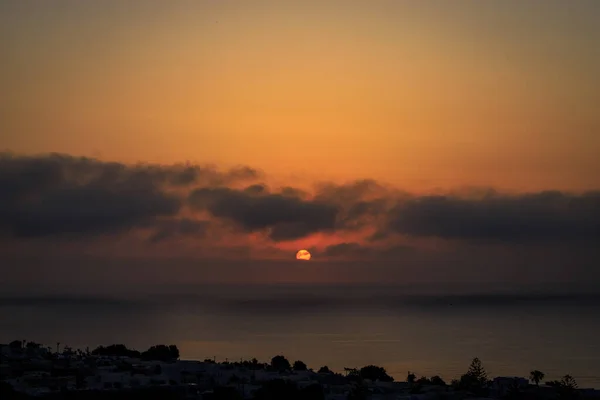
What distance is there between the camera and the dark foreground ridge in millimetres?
31844

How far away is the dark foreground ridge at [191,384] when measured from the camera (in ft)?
104

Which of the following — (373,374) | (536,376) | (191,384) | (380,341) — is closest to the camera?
(191,384)

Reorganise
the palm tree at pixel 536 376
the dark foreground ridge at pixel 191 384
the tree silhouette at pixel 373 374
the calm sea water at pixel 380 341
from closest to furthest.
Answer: the dark foreground ridge at pixel 191 384, the palm tree at pixel 536 376, the tree silhouette at pixel 373 374, the calm sea water at pixel 380 341

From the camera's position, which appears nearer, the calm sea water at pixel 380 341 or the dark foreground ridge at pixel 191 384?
the dark foreground ridge at pixel 191 384

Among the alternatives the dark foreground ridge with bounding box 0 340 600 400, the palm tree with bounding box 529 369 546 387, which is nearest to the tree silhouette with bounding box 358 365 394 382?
the dark foreground ridge with bounding box 0 340 600 400

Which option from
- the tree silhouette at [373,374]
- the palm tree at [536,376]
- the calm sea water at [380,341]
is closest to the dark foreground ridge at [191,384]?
the palm tree at [536,376]

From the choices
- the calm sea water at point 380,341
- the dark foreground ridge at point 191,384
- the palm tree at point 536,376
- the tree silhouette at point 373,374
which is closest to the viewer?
the dark foreground ridge at point 191,384

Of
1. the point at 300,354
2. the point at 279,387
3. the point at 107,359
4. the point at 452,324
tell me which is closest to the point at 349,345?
the point at 300,354

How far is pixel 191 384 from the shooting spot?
3531 cm

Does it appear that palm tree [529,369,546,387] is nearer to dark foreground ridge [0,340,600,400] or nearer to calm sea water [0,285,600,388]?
dark foreground ridge [0,340,600,400]

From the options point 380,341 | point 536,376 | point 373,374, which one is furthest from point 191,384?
point 380,341

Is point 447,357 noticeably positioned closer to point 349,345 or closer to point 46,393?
point 349,345

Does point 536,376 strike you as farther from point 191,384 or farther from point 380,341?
point 380,341

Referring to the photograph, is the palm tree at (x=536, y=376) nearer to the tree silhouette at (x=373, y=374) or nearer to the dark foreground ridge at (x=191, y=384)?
the dark foreground ridge at (x=191, y=384)
